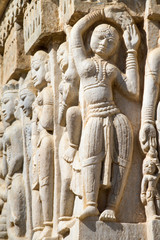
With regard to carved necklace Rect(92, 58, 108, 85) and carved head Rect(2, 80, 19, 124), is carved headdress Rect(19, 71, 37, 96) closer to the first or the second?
carved head Rect(2, 80, 19, 124)

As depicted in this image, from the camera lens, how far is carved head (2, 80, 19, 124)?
952 cm

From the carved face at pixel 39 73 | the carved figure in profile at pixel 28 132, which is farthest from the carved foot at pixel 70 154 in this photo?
the carved figure in profile at pixel 28 132

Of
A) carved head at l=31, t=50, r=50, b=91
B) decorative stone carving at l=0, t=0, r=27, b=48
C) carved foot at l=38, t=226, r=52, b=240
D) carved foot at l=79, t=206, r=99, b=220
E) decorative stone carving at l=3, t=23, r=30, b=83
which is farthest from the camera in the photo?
decorative stone carving at l=3, t=23, r=30, b=83

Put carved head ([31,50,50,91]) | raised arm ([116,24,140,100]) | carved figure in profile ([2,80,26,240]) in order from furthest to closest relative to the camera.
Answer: carved figure in profile ([2,80,26,240])
carved head ([31,50,50,91])
raised arm ([116,24,140,100])

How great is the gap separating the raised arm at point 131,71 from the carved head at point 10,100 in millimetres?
2247

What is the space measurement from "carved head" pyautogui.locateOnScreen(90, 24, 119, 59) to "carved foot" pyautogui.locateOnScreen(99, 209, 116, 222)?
148 centimetres

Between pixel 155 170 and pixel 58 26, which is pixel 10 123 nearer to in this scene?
pixel 58 26

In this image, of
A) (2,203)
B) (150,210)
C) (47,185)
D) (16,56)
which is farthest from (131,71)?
(2,203)

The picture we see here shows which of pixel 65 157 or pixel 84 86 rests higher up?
pixel 84 86

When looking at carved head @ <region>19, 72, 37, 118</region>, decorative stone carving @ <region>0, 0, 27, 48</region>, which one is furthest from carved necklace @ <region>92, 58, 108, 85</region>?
decorative stone carving @ <region>0, 0, 27, 48</region>

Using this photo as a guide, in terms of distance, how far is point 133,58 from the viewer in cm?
759

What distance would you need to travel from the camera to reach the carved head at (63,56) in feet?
25.8

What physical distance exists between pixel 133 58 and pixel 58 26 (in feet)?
3.46

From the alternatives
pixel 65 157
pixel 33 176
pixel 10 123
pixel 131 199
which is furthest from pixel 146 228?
pixel 10 123
